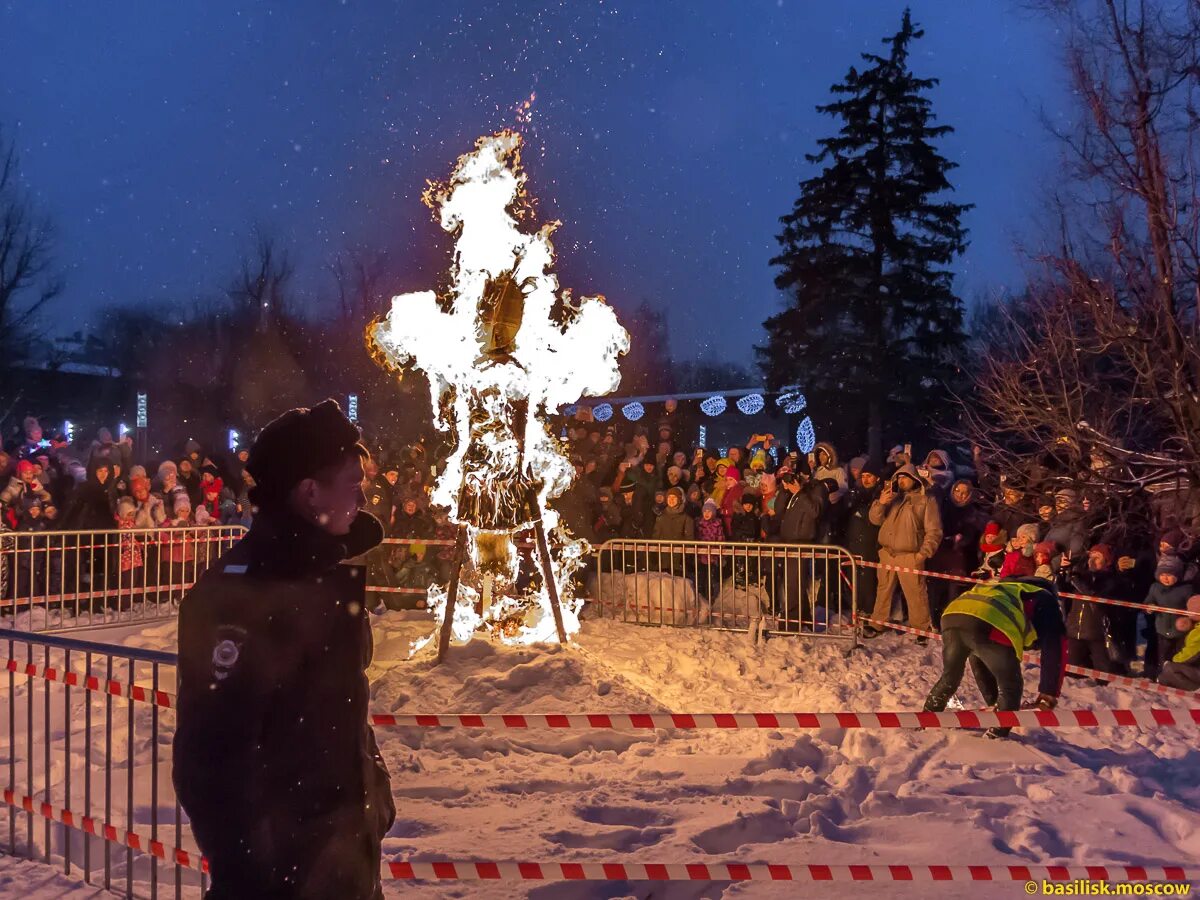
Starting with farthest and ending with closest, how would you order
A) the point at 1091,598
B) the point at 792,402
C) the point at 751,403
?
the point at 751,403 < the point at 792,402 < the point at 1091,598

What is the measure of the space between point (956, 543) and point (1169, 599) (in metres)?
2.83

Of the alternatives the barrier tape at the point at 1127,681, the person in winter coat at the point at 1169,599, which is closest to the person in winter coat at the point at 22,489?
the barrier tape at the point at 1127,681

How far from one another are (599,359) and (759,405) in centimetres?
2093

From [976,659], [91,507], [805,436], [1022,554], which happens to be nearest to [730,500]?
[1022,554]

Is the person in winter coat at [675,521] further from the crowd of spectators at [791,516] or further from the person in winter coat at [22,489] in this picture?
the person in winter coat at [22,489]

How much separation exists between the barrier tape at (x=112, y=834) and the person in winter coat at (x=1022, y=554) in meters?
8.00

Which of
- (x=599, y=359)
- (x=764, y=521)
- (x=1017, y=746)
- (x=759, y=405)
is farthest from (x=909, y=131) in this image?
(x=1017, y=746)

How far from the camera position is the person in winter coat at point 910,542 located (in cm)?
1242

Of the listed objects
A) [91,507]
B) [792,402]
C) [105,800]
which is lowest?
[105,800]

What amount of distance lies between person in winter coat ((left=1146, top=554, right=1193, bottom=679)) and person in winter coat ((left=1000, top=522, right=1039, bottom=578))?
3.72 feet

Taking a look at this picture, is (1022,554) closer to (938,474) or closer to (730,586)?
(938,474)

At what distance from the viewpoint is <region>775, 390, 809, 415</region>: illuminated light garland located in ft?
96.7

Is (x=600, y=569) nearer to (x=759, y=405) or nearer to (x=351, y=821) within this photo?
(x=351, y=821)

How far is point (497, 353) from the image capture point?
944 cm
